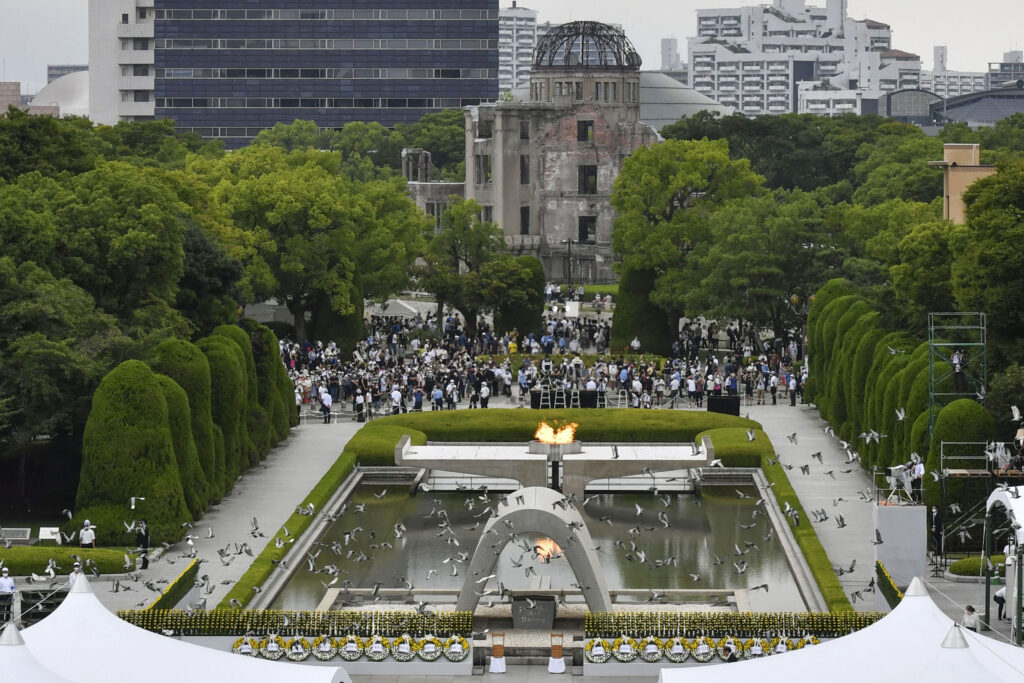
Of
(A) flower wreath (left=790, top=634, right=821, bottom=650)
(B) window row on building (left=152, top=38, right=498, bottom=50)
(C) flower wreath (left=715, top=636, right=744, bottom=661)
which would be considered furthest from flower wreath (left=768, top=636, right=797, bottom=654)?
(B) window row on building (left=152, top=38, right=498, bottom=50)

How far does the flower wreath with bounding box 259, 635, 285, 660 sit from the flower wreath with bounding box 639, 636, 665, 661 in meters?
7.12

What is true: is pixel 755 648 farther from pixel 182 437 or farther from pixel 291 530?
pixel 182 437

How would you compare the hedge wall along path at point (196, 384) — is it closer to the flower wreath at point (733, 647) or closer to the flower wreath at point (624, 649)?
the flower wreath at point (624, 649)

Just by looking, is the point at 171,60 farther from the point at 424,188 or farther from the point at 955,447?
the point at 955,447

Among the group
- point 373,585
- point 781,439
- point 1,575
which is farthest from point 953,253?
point 1,575

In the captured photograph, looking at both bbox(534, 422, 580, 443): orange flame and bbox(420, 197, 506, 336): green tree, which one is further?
bbox(420, 197, 506, 336): green tree

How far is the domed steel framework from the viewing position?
127 meters

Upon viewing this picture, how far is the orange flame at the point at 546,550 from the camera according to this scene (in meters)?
46.6

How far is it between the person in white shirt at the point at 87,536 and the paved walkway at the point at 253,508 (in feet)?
5.19

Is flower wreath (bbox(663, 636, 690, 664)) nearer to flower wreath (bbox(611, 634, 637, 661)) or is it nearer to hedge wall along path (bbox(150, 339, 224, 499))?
flower wreath (bbox(611, 634, 637, 661))

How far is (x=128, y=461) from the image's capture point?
52.1 metres

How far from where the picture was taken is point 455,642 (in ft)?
134

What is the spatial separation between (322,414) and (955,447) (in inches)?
1165

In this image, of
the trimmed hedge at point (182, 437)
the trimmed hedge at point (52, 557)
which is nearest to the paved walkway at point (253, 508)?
the trimmed hedge at point (52, 557)
